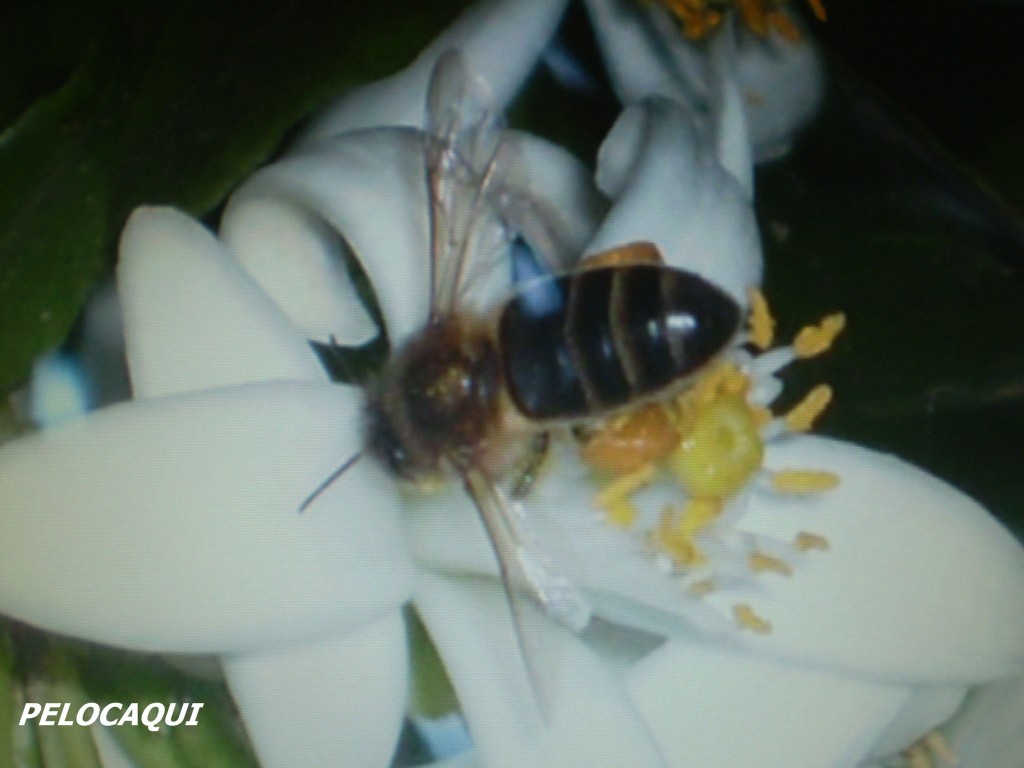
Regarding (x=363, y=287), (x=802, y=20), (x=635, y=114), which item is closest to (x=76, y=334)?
(x=363, y=287)

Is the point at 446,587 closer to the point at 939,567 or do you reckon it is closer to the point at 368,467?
the point at 368,467

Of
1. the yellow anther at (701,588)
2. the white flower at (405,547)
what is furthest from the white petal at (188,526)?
the yellow anther at (701,588)

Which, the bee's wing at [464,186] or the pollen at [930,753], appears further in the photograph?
the pollen at [930,753]

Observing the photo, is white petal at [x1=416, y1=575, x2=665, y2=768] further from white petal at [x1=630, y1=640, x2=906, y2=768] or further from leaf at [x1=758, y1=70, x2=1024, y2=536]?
leaf at [x1=758, y1=70, x2=1024, y2=536]

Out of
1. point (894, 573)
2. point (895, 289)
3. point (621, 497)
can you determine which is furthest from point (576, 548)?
point (895, 289)

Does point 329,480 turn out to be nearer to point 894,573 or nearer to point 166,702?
point 166,702

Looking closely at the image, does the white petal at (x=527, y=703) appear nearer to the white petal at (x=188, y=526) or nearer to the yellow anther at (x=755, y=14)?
the white petal at (x=188, y=526)
